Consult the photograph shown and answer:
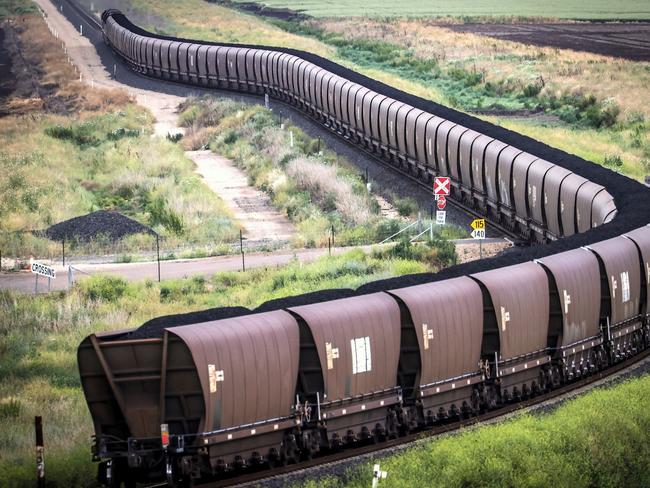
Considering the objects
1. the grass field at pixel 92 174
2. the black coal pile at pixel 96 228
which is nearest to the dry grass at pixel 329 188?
the grass field at pixel 92 174

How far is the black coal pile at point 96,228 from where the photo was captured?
4253 cm

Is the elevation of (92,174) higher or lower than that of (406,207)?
lower

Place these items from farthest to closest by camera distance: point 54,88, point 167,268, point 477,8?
point 477,8 < point 54,88 < point 167,268

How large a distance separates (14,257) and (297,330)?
23.5 metres

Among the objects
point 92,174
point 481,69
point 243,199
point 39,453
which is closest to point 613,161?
point 243,199

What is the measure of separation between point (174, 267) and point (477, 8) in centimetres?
11359

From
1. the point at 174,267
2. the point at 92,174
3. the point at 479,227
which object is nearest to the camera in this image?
the point at 479,227

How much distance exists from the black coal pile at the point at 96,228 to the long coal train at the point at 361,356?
17.9 meters

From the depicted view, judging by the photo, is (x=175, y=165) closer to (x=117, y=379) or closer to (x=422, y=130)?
(x=422, y=130)

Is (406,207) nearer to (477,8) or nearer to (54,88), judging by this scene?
(54,88)

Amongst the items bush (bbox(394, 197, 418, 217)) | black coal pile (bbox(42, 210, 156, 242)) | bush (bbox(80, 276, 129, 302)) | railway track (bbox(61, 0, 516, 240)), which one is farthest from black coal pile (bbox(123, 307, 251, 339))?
bush (bbox(394, 197, 418, 217))

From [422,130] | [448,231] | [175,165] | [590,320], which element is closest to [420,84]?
[175,165]

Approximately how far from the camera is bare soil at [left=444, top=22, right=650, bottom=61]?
98.5m

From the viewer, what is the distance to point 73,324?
31.2 metres
